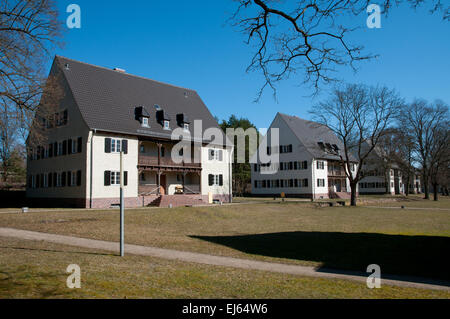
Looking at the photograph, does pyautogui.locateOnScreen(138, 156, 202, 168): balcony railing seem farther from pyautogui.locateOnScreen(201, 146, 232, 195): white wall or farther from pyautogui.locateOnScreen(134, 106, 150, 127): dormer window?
pyautogui.locateOnScreen(134, 106, 150, 127): dormer window

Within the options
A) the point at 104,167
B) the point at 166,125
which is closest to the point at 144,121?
the point at 166,125

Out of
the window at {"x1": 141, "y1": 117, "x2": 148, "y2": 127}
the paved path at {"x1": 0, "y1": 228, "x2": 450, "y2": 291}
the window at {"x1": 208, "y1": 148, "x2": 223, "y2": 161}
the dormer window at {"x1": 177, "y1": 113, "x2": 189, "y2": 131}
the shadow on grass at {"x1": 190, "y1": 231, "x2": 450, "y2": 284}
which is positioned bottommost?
the shadow on grass at {"x1": 190, "y1": 231, "x2": 450, "y2": 284}

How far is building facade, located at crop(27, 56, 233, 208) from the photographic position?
29344 mm

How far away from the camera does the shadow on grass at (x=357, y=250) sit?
922cm

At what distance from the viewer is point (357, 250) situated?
1170 cm

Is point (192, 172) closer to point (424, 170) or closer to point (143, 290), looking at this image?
point (143, 290)

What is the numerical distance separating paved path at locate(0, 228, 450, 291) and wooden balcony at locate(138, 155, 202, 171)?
1883 centimetres

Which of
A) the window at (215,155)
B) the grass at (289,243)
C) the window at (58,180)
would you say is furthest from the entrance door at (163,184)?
the grass at (289,243)

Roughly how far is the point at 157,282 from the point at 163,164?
28.3 metres

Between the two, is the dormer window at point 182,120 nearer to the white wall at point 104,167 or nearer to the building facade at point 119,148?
the building facade at point 119,148

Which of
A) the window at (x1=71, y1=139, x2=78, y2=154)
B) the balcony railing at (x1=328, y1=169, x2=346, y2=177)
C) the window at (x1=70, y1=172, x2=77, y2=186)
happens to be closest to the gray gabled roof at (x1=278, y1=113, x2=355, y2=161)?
the balcony railing at (x1=328, y1=169, x2=346, y2=177)
